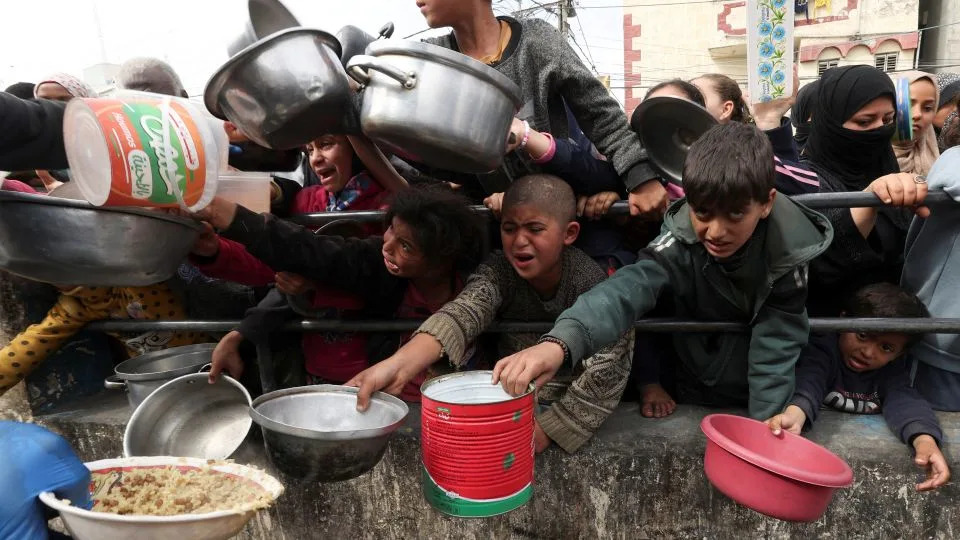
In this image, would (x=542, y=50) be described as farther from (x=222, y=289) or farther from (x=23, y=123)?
(x=222, y=289)

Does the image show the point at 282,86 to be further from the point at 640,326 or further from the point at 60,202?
the point at 640,326

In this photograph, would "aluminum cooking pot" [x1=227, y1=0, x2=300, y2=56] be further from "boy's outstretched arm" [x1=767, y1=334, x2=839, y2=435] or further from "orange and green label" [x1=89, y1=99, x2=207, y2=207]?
"boy's outstretched arm" [x1=767, y1=334, x2=839, y2=435]

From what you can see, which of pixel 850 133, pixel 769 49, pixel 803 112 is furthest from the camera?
pixel 769 49

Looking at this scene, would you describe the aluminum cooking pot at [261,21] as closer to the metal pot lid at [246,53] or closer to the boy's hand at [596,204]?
the metal pot lid at [246,53]

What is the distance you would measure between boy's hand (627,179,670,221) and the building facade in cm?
1849

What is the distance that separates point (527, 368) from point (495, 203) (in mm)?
829

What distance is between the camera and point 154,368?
7.66ft

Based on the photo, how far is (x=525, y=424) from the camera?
4.91 ft

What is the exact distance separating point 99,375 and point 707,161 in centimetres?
296

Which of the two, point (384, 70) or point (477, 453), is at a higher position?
point (384, 70)

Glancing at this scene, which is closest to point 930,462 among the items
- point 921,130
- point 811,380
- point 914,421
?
point 914,421

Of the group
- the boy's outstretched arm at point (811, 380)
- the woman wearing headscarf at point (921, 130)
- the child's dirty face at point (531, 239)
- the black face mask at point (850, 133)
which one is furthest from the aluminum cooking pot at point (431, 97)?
the woman wearing headscarf at point (921, 130)

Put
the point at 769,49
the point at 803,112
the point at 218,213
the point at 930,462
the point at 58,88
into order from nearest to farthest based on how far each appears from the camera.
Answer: the point at 930,462
the point at 218,213
the point at 58,88
the point at 803,112
the point at 769,49

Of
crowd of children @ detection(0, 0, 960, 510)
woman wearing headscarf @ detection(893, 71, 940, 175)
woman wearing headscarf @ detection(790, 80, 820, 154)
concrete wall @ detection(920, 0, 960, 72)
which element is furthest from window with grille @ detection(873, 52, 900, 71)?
crowd of children @ detection(0, 0, 960, 510)
